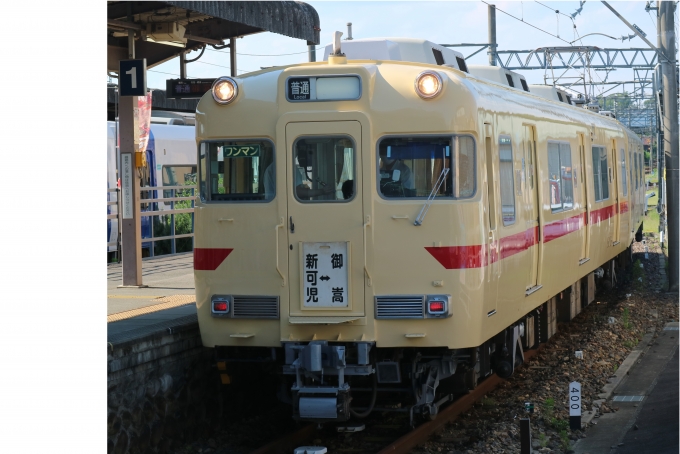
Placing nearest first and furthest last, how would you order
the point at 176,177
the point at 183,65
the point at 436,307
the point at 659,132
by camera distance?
the point at 436,307 → the point at 183,65 → the point at 176,177 → the point at 659,132

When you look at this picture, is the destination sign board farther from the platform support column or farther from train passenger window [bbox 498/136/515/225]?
train passenger window [bbox 498/136/515/225]

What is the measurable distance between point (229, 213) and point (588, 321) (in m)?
8.68

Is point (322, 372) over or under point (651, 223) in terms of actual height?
under

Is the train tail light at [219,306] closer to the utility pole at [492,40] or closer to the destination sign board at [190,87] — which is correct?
the destination sign board at [190,87]

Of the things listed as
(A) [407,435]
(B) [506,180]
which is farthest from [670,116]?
(A) [407,435]

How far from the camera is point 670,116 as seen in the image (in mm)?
16906

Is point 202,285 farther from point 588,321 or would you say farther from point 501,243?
point 588,321

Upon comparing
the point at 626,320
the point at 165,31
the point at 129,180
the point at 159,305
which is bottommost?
the point at 626,320

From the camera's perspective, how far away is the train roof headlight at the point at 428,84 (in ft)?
24.0

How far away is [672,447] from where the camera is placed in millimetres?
7855

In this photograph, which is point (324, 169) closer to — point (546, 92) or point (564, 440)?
point (564, 440)

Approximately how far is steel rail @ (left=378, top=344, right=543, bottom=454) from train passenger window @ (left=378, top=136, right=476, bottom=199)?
6.42 feet

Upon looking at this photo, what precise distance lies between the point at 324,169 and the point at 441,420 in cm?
264

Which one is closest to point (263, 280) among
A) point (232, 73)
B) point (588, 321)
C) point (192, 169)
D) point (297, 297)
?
point (297, 297)
